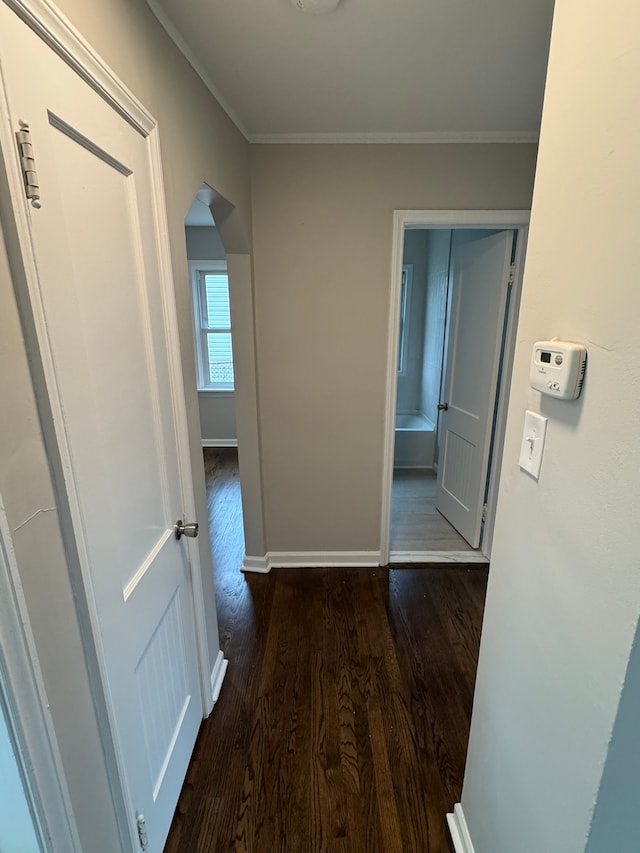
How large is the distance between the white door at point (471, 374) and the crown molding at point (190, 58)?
5.11ft

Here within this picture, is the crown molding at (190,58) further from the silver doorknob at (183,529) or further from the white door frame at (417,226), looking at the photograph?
the silver doorknob at (183,529)

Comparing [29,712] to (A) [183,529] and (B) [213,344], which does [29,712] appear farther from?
(B) [213,344]

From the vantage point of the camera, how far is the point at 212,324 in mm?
5043

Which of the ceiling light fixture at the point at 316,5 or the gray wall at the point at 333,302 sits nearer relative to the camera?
the ceiling light fixture at the point at 316,5

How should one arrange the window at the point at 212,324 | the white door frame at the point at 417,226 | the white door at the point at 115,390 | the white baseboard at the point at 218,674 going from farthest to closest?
the window at the point at 212,324 < the white door frame at the point at 417,226 < the white baseboard at the point at 218,674 < the white door at the point at 115,390

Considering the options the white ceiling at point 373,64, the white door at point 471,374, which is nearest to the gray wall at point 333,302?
the white ceiling at point 373,64

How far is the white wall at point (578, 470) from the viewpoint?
1.92 ft

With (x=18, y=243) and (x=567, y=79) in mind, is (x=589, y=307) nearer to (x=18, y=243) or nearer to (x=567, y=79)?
(x=567, y=79)

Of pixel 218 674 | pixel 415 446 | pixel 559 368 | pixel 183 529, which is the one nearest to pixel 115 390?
pixel 183 529

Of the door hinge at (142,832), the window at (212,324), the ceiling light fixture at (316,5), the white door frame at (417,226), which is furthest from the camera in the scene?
the window at (212,324)

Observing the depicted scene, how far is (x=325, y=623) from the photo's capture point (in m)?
2.18

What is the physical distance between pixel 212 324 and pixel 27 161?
4568 millimetres

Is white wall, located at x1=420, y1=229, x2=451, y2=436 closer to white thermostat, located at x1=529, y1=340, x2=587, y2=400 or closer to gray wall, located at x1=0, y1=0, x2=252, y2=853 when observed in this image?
gray wall, located at x1=0, y1=0, x2=252, y2=853

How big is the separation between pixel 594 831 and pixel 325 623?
163cm
